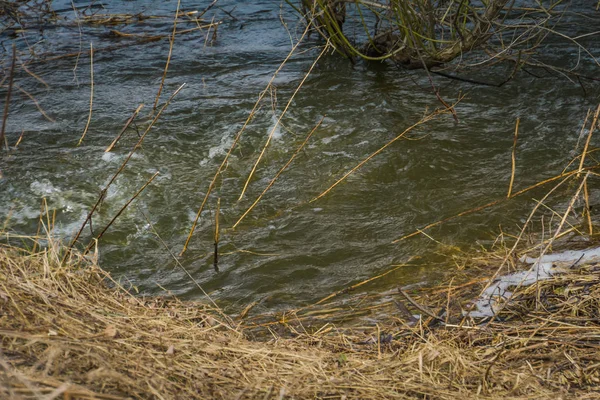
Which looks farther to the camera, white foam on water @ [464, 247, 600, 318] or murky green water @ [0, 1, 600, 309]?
murky green water @ [0, 1, 600, 309]

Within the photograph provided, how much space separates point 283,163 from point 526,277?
2561mm

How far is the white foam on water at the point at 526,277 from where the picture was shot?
3273mm

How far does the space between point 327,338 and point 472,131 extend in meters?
3.15

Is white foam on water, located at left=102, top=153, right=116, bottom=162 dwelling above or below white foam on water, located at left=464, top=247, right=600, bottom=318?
below

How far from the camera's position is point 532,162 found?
5352 mm

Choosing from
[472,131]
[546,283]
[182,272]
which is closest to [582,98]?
A: [472,131]

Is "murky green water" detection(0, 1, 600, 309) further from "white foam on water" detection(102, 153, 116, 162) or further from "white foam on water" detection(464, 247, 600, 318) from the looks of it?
"white foam on water" detection(464, 247, 600, 318)

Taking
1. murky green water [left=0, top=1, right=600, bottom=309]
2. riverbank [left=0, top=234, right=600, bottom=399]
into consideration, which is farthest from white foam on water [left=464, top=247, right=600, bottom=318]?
murky green water [left=0, top=1, right=600, bottom=309]

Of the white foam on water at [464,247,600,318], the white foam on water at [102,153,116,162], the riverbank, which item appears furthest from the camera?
A: the white foam on water at [102,153,116,162]

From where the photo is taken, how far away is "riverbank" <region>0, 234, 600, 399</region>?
2271 millimetres

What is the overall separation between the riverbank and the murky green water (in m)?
0.80

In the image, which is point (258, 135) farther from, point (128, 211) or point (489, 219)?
point (489, 219)

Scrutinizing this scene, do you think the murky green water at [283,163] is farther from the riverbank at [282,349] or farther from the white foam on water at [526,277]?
the riverbank at [282,349]

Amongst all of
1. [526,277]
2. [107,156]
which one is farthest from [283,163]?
[526,277]
